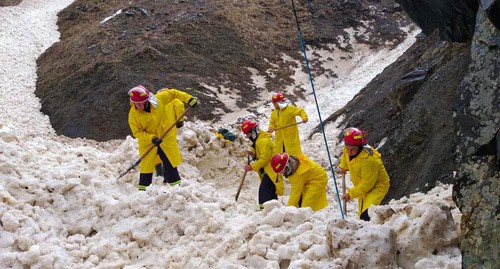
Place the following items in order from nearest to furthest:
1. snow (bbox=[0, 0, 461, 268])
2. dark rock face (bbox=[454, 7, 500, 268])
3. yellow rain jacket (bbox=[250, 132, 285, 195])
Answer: dark rock face (bbox=[454, 7, 500, 268]) → snow (bbox=[0, 0, 461, 268]) → yellow rain jacket (bbox=[250, 132, 285, 195])

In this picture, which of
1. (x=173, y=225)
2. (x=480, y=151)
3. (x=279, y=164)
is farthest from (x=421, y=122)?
(x=480, y=151)

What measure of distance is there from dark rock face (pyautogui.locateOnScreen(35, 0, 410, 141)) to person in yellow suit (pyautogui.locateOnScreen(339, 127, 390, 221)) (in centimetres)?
777

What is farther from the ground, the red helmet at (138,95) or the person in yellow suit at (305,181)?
the red helmet at (138,95)

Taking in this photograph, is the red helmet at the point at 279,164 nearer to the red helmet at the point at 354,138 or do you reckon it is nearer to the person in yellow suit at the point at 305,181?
the person in yellow suit at the point at 305,181

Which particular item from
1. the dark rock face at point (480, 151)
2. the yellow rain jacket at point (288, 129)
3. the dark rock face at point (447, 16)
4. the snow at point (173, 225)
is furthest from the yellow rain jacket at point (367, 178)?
the yellow rain jacket at point (288, 129)

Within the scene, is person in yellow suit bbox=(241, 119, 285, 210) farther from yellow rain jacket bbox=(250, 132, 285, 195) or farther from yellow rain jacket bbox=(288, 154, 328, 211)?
yellow rain jacket bbox=(288, 154, 328, 211)

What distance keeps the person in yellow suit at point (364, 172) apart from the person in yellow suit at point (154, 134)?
272 centimetres

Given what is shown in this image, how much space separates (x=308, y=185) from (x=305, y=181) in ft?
0.20

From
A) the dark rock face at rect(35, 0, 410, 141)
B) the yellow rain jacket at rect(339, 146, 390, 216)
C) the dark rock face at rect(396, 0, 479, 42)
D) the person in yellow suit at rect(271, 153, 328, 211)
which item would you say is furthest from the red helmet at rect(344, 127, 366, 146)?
the dark rock face at rect(35, 0, 410, 141)

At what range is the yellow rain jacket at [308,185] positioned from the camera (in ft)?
23.3

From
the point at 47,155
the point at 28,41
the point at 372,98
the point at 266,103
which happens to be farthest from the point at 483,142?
the point at 28,41

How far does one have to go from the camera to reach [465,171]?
437cm

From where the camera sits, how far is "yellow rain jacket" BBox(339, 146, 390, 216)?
6574mm

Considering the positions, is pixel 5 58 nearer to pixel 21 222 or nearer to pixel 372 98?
pixel 372 98
